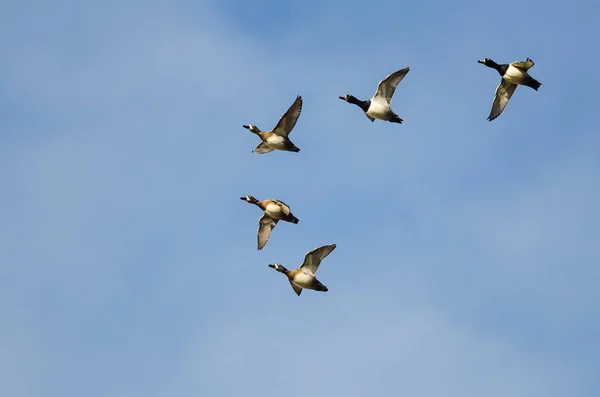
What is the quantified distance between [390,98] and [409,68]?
7.89 ft

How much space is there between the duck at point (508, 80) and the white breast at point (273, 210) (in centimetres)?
1400

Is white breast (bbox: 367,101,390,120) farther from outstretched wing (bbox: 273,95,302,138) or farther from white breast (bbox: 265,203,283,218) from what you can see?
white breast (bbox: 265,203,283,218)

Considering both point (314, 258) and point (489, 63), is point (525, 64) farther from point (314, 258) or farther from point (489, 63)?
point (314, 258)

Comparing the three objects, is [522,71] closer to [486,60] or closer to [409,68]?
[486,60]

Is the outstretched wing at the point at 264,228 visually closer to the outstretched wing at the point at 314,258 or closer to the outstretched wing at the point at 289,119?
the outstretched wing at the point at 289,119

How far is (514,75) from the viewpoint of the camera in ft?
224

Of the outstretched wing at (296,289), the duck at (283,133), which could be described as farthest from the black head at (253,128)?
the outstretched wing at (296,289)

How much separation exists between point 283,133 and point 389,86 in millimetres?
6802

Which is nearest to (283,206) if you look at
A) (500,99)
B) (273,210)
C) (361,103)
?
(273,210)

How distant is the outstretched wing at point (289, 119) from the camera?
66.8 meters

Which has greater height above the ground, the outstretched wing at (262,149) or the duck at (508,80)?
the duck at (508,80)

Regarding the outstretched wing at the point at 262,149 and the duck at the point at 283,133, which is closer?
the duck at the point at 283,133

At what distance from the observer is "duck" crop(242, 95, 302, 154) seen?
66.9 m

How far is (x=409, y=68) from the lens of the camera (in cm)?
6550
